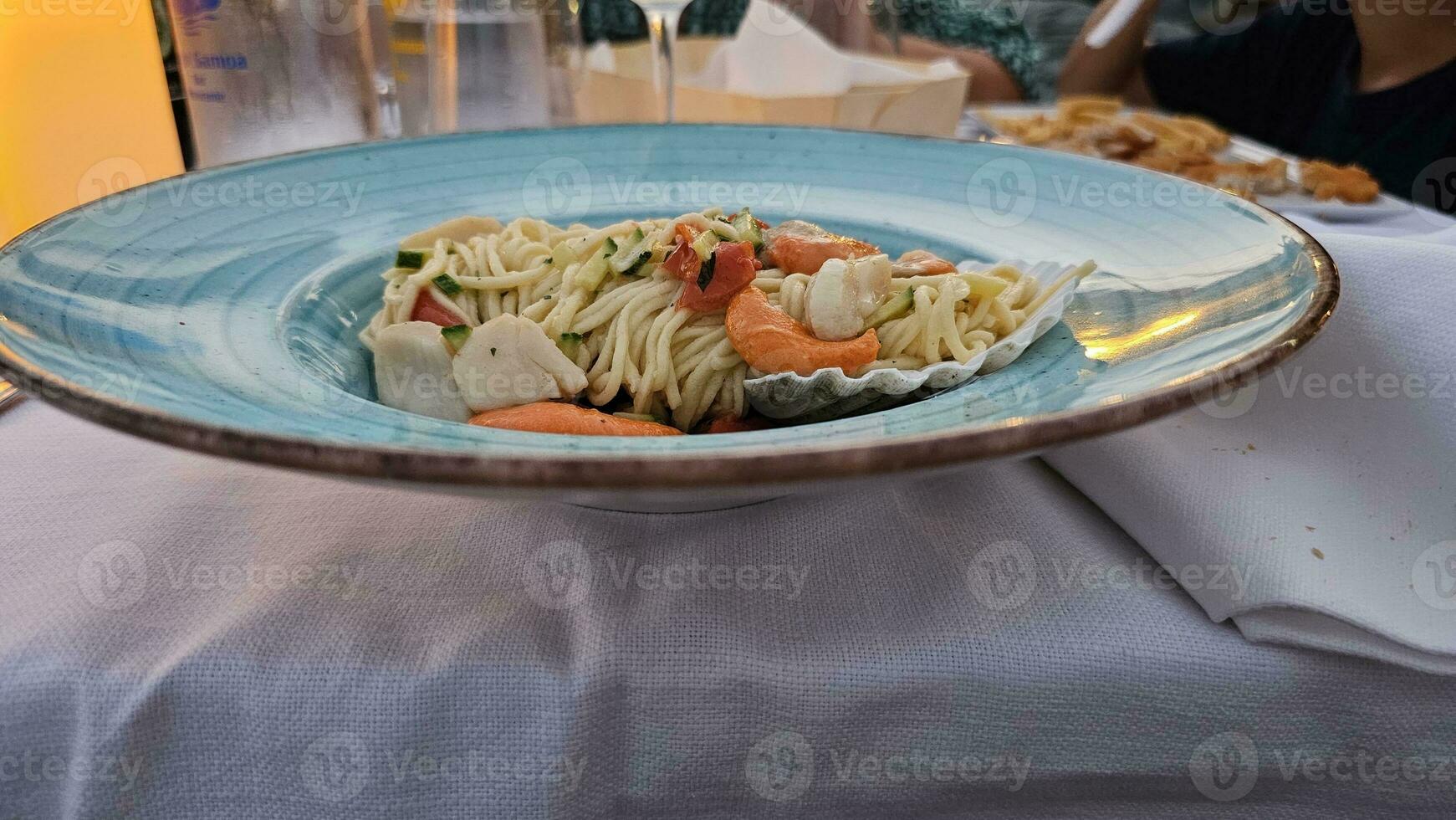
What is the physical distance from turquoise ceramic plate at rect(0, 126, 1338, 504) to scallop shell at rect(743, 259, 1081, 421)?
2 centimetres

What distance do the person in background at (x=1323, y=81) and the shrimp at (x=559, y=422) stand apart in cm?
239

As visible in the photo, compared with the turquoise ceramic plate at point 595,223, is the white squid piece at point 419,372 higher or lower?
lower

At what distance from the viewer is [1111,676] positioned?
2.23 feet

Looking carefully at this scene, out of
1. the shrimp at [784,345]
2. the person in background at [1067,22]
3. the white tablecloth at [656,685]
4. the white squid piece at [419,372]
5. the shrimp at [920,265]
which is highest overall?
the shrimp at [920,265]

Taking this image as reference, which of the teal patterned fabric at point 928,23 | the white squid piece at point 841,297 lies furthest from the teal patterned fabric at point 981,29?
the white squid piece at point 841,297

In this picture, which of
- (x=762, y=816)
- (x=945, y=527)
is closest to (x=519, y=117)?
(x=945, y=527)

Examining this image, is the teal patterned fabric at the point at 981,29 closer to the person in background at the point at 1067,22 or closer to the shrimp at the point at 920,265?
the person in background at the point at 1067,22

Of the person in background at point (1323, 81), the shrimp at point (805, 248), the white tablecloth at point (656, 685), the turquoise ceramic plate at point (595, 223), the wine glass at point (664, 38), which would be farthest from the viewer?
the person in background at point (1323, 81)

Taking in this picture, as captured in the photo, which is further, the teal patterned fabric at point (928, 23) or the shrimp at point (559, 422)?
the teal patterned fabric at point (928, 23)

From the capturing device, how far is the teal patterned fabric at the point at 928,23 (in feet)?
10.2

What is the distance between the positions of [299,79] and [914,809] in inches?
50.9

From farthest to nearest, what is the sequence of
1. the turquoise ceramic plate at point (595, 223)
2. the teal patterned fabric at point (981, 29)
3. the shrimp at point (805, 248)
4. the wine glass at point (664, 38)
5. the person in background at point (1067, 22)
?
the person in background at point (1067, 22) < the teal patterned fabric at point (981, 29) < the wine glass at point (664, 38) < the shrimp at point (805, 248) < the turquoise ceramic plate at point (595, 223)

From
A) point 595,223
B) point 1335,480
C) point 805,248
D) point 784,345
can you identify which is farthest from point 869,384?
point 595,223

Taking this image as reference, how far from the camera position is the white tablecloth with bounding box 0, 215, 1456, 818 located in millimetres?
653
